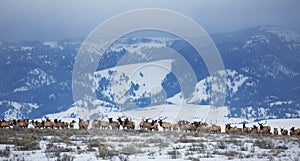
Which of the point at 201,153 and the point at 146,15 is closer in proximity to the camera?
the point at 201,153

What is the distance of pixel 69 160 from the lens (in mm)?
19641

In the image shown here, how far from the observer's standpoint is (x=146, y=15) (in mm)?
80562

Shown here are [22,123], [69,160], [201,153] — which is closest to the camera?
[69,160]

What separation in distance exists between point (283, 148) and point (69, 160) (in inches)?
480

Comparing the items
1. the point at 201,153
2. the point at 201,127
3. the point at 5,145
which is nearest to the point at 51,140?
the point at 5,145

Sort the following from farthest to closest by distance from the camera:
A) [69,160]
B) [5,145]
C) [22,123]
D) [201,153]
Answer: [22,123], [5,145], [201,153], [69,160]

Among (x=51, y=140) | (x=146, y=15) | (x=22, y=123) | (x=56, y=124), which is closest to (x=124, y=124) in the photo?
(x=56, y=124)

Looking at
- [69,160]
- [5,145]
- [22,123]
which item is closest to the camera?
[69,160]

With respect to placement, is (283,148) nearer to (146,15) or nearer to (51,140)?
(51,140)

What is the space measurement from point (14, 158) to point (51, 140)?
725 cm

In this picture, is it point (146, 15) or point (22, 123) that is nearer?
point (22, 123)

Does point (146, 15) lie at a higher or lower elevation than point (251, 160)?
higher

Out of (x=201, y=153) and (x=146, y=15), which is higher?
(x=146, y=15)

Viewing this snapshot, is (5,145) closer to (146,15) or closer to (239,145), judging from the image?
(239,145)
